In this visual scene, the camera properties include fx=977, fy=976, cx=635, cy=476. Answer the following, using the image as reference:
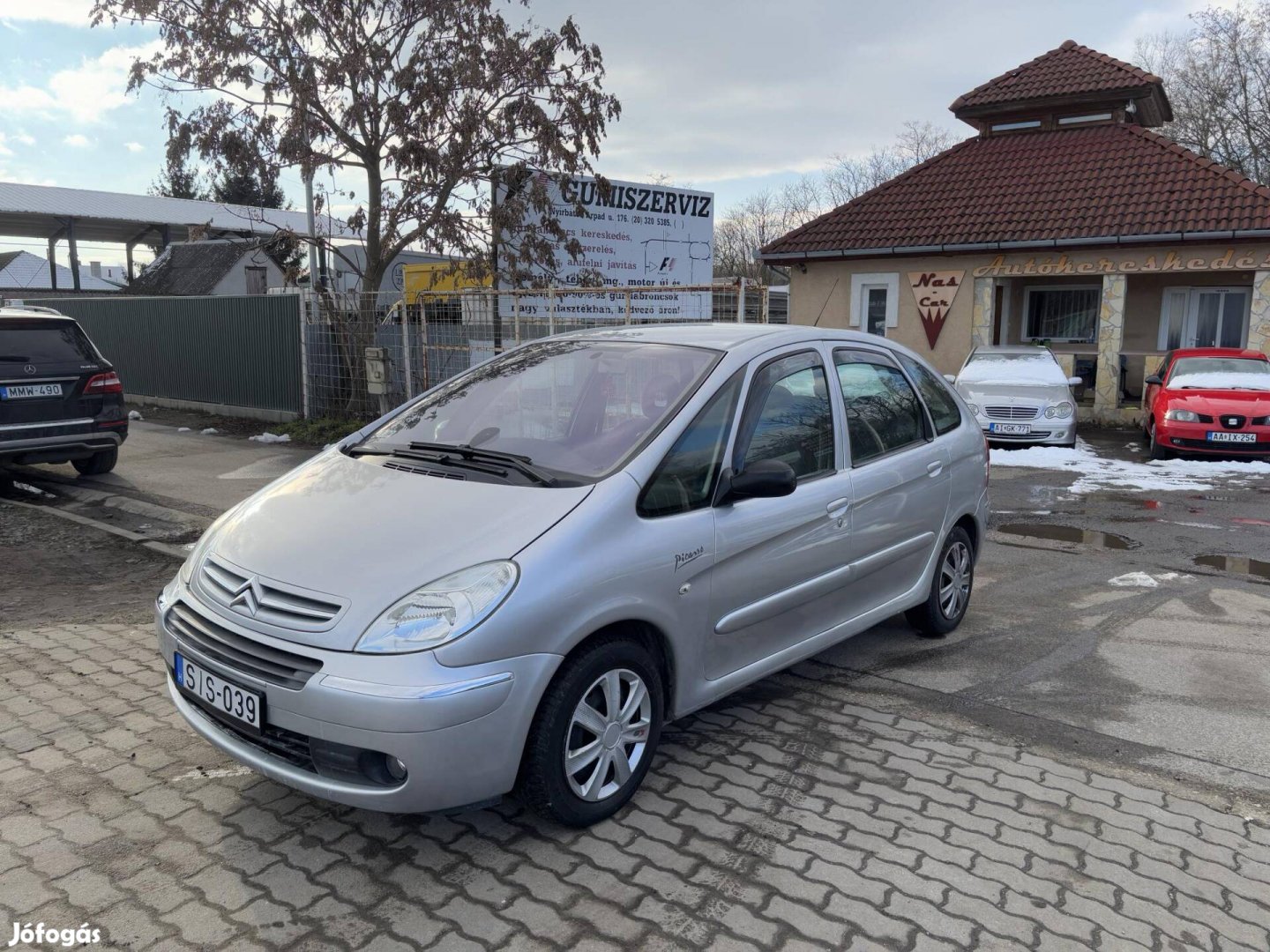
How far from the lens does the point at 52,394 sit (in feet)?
30.0

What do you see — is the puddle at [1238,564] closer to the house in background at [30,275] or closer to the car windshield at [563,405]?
the car windshield at [563,405]

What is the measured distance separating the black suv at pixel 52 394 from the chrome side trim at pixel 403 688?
777 centimetres

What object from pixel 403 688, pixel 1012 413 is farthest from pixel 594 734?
pixel 1012 413

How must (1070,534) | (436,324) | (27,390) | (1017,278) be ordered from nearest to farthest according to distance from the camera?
(1070,534) < (27,390) < (436,324) < (1017,278)

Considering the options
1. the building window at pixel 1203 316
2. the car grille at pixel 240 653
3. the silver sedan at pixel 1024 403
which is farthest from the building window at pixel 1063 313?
the car grille at pixel 240 653

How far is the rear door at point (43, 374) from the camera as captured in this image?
8875 mm

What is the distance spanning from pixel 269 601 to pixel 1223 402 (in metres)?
12.6

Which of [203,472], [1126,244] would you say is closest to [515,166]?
[203,472]

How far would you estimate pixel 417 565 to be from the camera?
3.05 m

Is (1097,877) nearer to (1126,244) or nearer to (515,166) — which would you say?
(515,166)

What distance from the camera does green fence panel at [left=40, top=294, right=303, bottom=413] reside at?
14.8 m

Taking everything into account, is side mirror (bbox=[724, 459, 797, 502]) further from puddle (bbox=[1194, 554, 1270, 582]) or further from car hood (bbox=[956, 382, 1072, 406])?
car hood (bbox=[956, 382, 1072, 406])

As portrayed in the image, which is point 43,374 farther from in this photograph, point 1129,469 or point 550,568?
point 1129,469

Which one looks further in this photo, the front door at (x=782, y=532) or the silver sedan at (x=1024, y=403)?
the silver sedan at (x=1024, y=403)
